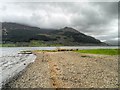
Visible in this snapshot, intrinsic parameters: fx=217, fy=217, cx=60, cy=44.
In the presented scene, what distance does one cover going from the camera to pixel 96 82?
81.1ft

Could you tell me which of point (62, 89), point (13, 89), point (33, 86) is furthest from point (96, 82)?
point (13, 89)

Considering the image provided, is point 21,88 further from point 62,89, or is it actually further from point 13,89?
point 62,89

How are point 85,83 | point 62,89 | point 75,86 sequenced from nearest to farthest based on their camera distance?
point 62,89, point 75,86, point 85,83

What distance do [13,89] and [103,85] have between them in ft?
32.0

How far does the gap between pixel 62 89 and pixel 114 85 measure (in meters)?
6.05

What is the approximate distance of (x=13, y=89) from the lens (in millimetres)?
23516

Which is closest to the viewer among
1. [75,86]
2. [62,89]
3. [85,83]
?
[62,89]

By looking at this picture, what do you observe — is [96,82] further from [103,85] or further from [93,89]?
[93,89]

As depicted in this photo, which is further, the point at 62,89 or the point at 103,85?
the point at 103,85

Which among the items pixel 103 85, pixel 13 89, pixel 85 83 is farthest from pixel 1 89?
pixel 103 85

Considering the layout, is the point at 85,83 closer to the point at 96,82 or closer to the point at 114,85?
the point at 96,82

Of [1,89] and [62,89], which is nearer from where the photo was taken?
[62,89]

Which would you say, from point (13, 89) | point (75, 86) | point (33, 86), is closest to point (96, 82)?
point (75, 86)

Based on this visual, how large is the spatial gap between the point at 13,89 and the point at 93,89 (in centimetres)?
863
